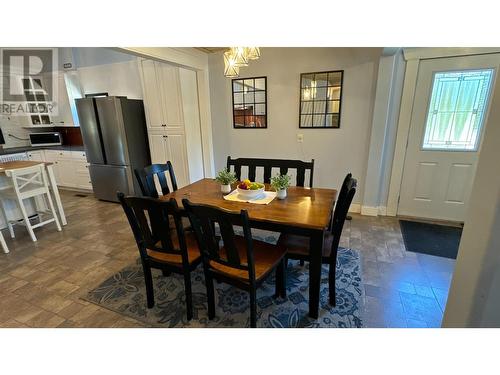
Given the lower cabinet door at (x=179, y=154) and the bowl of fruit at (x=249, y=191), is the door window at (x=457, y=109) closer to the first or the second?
the bowl of fruit at (x=249, y=191)

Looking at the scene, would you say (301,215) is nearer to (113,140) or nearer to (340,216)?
(340,216)

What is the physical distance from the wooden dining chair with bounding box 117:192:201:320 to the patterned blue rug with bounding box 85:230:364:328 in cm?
12

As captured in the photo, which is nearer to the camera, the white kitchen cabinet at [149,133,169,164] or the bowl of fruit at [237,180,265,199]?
the bowl of fruit at [237,180,265,199]

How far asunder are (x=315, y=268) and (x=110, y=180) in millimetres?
3804

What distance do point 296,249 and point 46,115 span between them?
18.8 ft

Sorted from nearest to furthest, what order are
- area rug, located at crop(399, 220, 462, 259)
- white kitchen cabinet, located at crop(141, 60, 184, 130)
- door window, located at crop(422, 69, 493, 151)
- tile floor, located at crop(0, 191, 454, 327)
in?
tile floor, located at crop(0, 191, 454, 327) → area rug, located at crop(399, 220, 462, 259) → door window, located at crop(422, 69, 493, 151) → white kitchen cabinet, located at crop(141, 60, 184, 130)

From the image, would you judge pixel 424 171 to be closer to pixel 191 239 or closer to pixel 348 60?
pixel 348 60

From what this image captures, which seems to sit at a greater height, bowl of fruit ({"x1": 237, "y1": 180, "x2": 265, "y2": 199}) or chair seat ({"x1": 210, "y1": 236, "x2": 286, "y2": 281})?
bowl of fruit ({"x1": 237, "y1": 180, "x2": 265, "y2": 199})

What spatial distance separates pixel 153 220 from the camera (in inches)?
63.4

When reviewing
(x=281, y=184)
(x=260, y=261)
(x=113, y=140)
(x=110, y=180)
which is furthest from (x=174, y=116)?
(x=260, y=261)

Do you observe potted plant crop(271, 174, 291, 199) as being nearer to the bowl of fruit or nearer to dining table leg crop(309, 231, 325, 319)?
the bowl of fruit

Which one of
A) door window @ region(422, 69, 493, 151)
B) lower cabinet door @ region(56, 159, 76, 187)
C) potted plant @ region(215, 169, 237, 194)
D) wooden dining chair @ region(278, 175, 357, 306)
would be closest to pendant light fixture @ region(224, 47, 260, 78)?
potted plant @ region(215, 169, 237, 194)

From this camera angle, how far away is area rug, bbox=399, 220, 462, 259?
249 cm
